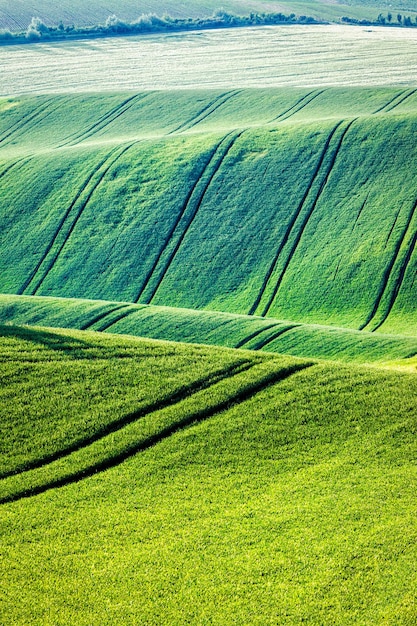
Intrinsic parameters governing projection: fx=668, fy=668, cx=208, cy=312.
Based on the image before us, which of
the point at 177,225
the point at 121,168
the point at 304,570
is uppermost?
the point at 121,168

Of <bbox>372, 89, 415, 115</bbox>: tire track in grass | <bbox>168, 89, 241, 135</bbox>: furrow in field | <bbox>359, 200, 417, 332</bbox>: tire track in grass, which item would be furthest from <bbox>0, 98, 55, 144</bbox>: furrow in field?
<bbox>359, 200, 417, 332</bbox>: tire track in grass

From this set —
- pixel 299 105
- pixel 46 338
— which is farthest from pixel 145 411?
pixel 299 105

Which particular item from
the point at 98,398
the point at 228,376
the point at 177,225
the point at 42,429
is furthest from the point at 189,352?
the point at 177,225

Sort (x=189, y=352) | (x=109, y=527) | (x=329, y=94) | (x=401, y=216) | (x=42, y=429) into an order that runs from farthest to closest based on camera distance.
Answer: (x=329, y=94), (x=401, y=216), (x=189, y=352), (x=42, y=429), (x=109, y=527)

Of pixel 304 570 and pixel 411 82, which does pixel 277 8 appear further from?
pixel 304 570

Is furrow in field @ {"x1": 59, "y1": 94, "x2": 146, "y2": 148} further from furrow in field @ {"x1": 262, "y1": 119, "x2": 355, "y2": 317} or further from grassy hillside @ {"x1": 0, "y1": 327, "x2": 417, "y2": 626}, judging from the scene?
grassy hillside @ {"x1": 0, "y1": 327, "x2": 417, "y2": 626}

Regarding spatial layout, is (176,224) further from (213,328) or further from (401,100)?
(401,100)
